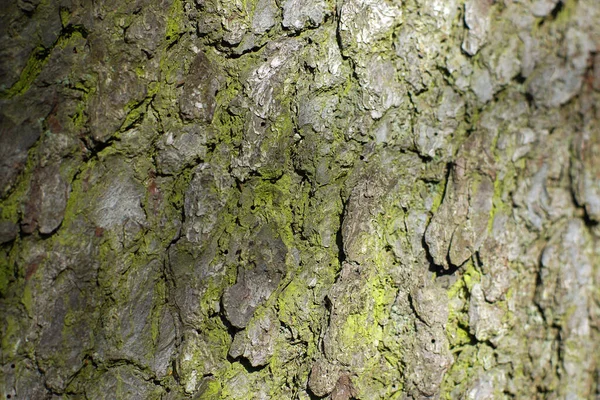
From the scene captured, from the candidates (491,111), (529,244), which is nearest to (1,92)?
(491,111)

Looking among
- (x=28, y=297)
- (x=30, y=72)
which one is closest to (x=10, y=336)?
(x=28, y=297)

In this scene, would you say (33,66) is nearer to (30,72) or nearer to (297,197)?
(30,72)

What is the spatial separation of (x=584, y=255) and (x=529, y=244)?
16cm

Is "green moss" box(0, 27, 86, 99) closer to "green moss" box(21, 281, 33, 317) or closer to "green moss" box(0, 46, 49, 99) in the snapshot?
"green moss" box(0, 46, 49, 99)

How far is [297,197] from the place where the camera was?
113cm

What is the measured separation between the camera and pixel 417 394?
1.21 meters

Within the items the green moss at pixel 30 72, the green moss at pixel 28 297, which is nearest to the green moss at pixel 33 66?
the green moss at pixel 30 72

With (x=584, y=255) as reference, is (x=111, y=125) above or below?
above

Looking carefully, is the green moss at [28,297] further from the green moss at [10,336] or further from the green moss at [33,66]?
the green moss at [33,66]

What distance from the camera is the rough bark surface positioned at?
995 mm

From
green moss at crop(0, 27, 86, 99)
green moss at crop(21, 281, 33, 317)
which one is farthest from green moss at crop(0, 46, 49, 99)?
green moss at crop(21, 281, 33, 317)

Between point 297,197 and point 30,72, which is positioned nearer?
point 30,72

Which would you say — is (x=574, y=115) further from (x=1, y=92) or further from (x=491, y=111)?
(x=1, y=92)

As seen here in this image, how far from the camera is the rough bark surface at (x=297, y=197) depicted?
0.99m
